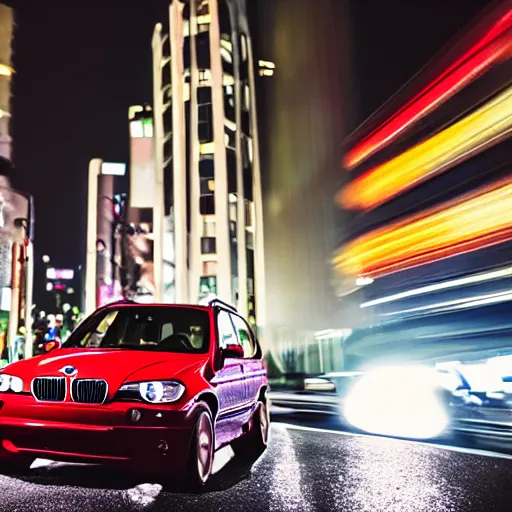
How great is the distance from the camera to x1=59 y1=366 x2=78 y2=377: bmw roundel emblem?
505 centimetres

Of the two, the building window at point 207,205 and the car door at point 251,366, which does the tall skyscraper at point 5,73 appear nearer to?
the building window at point 207,205

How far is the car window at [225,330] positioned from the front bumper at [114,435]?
1.51m

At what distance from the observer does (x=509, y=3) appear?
49.6 feet

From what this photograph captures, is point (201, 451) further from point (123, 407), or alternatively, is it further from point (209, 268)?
point (209, 268)

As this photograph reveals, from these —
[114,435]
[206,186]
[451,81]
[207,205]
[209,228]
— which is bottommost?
[114,435]

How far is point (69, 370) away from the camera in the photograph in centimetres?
509

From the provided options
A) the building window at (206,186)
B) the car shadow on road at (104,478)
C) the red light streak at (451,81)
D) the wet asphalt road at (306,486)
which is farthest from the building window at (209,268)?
the car shadow on road at (104,478)

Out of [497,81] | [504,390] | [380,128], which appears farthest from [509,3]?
[504,390]

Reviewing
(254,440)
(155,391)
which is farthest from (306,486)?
(254,440)

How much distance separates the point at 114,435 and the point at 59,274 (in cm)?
11600

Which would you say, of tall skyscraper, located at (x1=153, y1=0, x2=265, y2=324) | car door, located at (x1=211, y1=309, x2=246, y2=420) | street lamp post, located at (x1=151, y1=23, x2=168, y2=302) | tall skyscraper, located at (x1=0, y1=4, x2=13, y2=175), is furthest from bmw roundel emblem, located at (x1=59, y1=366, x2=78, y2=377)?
tall skyscraper, located at (x1=0, y1=4, x2=13, y2=175)

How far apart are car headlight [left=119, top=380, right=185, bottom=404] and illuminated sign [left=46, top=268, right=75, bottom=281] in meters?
115

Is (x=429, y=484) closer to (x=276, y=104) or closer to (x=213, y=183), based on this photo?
(x=213, y=183)

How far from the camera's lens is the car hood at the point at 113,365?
4992 mm
